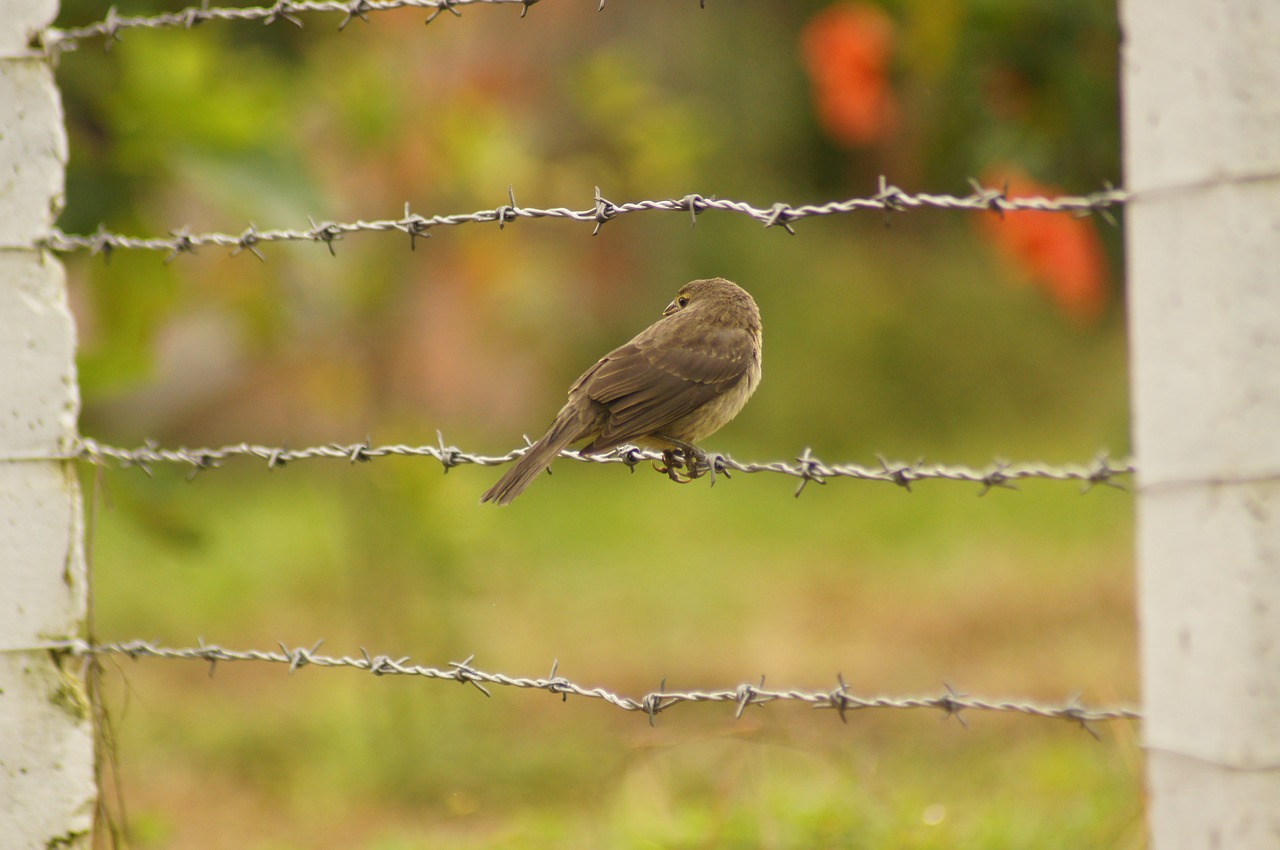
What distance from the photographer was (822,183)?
1516cm

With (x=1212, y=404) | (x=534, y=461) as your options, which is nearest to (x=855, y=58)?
(x=534, y=461)

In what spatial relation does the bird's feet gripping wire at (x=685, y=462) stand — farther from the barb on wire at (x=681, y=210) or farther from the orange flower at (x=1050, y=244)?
the orange flower at (x=1050, y=244)

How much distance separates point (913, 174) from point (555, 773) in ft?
26.4

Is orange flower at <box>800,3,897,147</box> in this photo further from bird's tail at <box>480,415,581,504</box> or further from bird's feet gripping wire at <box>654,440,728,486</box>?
bird's tail at <box>480,415,581,504</box>

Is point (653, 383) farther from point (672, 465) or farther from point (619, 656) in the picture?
point (619, 656)

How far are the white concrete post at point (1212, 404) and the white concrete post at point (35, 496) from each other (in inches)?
94.6

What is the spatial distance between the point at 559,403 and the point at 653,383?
946 cm

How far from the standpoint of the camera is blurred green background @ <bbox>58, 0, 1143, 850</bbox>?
5.00m

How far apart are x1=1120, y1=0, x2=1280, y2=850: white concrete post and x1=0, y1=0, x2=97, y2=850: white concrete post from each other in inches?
94.6

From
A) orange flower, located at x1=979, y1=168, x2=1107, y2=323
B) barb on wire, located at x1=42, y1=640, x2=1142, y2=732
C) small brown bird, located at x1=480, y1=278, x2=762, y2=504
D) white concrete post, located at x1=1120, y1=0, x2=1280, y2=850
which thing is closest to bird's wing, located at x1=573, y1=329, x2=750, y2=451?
small brown bird, located at x1=480, y1=278, x2=762, y2=504

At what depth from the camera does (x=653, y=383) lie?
3518 mm

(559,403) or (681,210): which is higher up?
(559,403)

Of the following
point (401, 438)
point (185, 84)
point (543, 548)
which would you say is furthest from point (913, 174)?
point (185, 84)

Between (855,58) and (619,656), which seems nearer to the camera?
(855,58)
